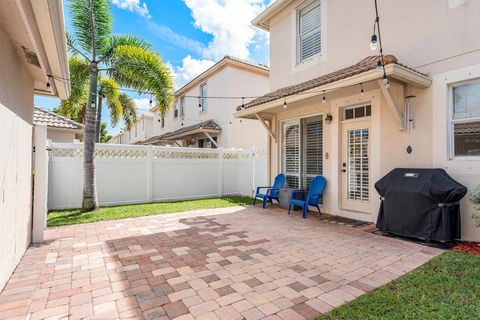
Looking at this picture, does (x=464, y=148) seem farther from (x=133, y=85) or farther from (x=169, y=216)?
(x=133, y=85)

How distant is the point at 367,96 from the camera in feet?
22.3

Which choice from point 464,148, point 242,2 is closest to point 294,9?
point 242,2

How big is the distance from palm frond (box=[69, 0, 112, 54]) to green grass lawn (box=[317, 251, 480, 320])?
9.28 meters

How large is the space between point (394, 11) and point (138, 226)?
799cm

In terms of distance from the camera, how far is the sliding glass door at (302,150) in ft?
27.9

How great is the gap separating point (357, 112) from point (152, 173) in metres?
7.32

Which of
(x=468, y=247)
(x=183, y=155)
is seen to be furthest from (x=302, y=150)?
(x=468, y=247)

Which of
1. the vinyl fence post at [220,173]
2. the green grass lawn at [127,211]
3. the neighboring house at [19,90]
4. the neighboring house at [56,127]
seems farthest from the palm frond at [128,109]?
the neighboring house at [19,90]

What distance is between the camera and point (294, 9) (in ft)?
29.8

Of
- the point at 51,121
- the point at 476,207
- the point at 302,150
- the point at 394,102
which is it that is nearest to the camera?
the point at 476,207

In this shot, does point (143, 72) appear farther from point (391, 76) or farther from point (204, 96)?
point (204, 96)

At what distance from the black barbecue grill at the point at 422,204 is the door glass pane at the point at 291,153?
12.0 ft

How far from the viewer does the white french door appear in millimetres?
7022

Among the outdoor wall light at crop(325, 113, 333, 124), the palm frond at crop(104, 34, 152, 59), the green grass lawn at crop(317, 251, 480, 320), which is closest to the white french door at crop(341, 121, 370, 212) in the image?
the outdoor wall light at crop(325, 113, 333, 124)
